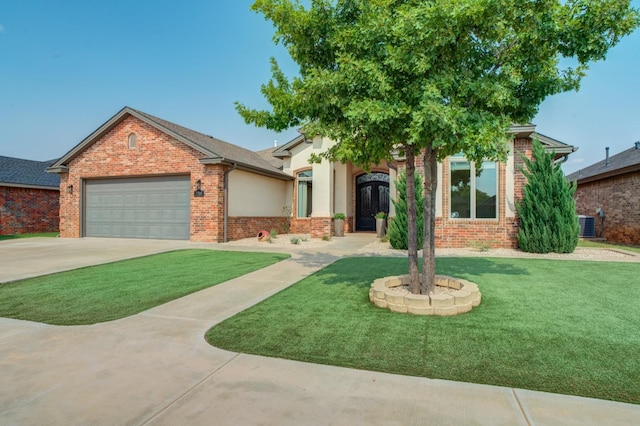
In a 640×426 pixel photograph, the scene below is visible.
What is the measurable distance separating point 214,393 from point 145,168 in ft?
42.9

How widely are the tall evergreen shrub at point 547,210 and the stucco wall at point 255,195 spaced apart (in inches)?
399

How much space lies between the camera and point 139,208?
13758 millimetres

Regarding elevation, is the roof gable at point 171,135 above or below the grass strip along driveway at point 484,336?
above

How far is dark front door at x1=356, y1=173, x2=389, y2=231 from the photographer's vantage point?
17.8 metres

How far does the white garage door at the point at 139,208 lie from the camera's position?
43.2ft

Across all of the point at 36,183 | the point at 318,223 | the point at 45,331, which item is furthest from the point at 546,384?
the point at 36,183

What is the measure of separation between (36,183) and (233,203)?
1196 centimetres

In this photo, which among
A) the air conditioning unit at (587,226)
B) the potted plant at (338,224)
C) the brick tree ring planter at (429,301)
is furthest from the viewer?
the potted plant at (338,224)

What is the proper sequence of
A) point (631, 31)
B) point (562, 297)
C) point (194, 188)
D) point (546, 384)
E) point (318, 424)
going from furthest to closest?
point (194, 188) < point (562, 297) < point (631, 31) < point (546, 384) < point (318, 424)

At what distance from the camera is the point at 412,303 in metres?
4.17

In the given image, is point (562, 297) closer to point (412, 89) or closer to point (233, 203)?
point (412, 89)

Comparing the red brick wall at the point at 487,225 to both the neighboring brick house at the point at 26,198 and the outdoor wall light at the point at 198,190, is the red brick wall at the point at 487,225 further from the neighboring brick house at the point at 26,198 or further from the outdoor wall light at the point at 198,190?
the neighboring brick house at the point at 26,198

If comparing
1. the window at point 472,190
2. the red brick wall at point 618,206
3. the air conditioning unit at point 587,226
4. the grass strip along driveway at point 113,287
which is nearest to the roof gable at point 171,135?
the grass strip along driveway at point 113,287

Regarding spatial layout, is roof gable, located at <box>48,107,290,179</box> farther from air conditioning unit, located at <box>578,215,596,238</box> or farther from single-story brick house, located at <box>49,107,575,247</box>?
air conditioning unit, located at <box>578,215,596,238</box>
